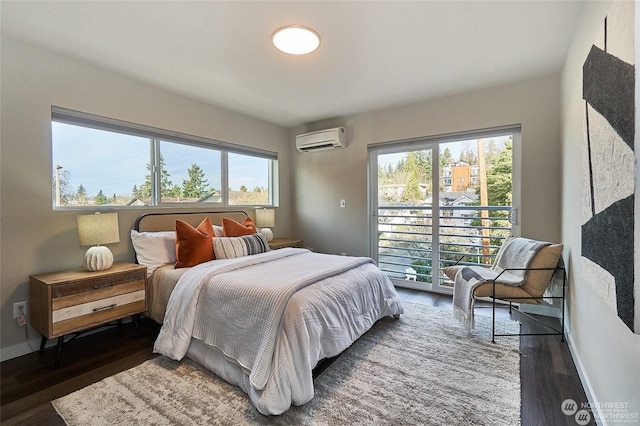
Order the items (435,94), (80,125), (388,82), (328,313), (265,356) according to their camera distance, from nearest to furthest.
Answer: (265,356)
(328,313)
(80,125)
(388,82)
(435,94)

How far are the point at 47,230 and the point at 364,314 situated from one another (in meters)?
2.75

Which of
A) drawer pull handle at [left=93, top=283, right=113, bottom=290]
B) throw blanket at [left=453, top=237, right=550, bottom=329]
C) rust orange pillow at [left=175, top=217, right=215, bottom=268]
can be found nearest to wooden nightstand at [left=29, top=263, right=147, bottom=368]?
drawer pull handle at [left=93, top=283, right=113, bottom=290]

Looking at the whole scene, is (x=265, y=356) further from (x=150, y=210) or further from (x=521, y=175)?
(x=521, y=175)

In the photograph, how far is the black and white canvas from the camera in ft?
3.48

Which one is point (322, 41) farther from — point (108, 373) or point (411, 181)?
point (108, 373)

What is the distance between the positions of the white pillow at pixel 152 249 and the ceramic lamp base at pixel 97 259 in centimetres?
35

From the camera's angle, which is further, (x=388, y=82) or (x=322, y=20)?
(x=388, y=82)

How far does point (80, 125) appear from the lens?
8.45ft

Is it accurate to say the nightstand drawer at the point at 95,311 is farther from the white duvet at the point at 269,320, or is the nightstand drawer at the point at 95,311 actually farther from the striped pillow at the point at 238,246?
the striped pillow at the point at 238,246

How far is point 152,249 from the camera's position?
9.00 ft

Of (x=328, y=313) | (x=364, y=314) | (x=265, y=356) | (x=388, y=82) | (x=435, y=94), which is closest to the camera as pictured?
(x=265, y=356)

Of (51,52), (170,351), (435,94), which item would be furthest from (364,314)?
(51,52)

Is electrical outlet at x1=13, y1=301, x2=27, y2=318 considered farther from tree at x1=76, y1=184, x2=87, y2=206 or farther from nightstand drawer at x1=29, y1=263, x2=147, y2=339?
tree at x1=76, y1=184, x2=87, y2=206

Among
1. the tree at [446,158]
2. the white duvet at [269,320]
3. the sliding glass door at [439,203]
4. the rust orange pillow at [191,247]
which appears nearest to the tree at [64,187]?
the rust orange pillow at [191,247]
